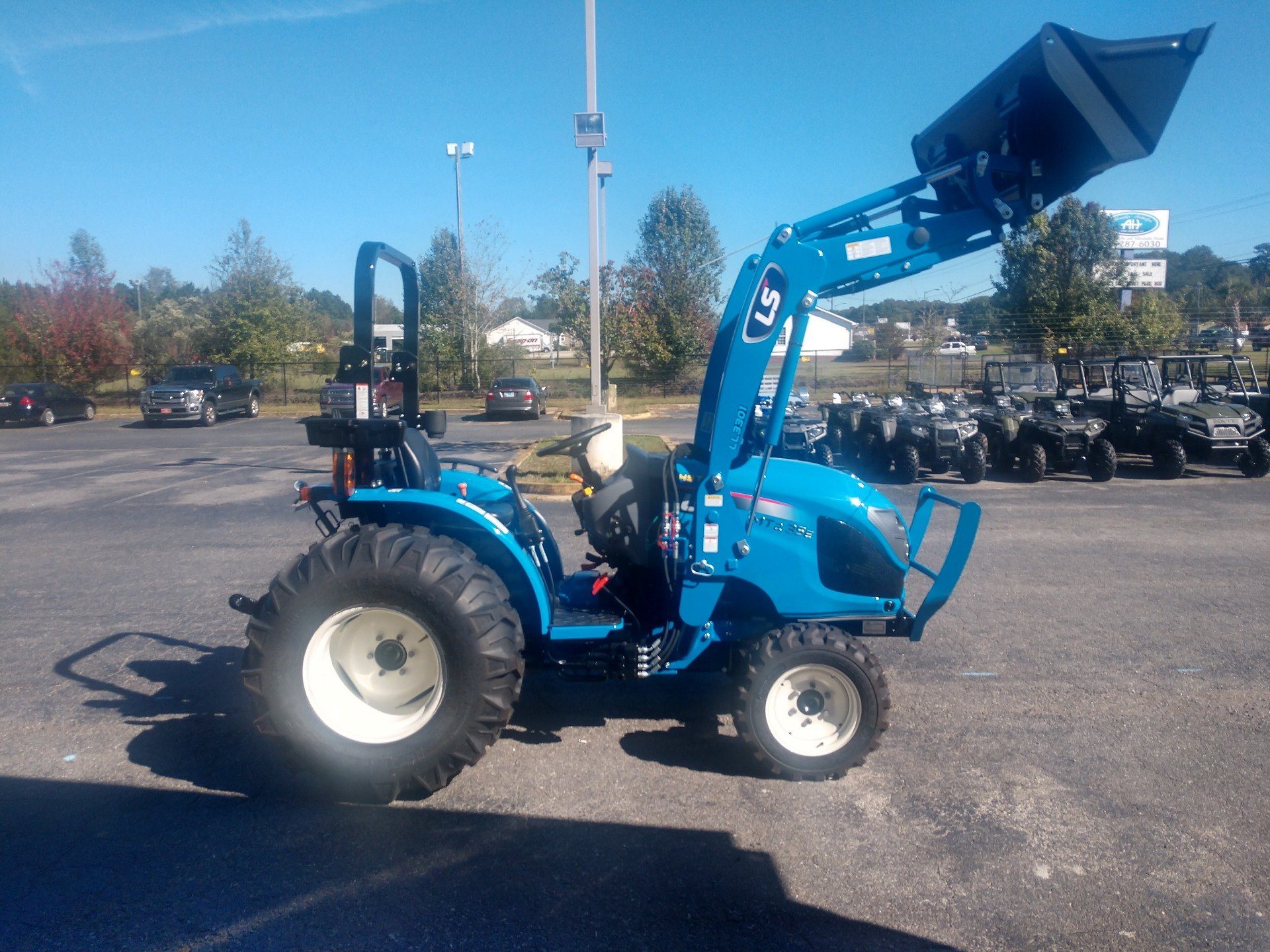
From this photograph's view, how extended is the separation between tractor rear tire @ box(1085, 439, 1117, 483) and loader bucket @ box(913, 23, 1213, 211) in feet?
37.1

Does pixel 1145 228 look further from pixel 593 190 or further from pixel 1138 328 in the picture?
pixel 593 190

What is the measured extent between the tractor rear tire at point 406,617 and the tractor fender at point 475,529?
0.20 meters

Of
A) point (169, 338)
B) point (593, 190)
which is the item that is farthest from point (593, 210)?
point (169, 338)

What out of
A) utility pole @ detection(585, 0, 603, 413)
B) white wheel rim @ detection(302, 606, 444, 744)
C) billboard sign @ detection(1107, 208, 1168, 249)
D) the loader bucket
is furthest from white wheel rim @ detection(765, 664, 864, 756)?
billboard sign @ detection(1107, 208, 1168, 249)

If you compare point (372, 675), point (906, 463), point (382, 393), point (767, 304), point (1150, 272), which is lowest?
point (372, 675)

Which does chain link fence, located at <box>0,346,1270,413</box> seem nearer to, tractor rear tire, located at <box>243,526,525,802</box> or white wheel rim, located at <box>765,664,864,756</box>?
white wheel rim, located at <box>765,664,864,756</box>

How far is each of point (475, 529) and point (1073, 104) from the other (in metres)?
3.40

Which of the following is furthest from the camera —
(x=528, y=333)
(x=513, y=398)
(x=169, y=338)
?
(x=528, y=333)

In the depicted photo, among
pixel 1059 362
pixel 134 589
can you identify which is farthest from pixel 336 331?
pixel 134 589

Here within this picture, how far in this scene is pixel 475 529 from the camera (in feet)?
14.6

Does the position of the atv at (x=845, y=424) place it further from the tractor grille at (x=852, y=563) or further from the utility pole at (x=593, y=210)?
the tractor grille at (x=852, y=563)

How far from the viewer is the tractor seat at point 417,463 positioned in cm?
463

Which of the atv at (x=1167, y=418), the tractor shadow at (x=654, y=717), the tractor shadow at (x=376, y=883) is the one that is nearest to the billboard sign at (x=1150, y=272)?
the atv at (x=1167, y=418)

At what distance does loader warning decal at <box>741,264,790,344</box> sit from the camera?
4289 mm
